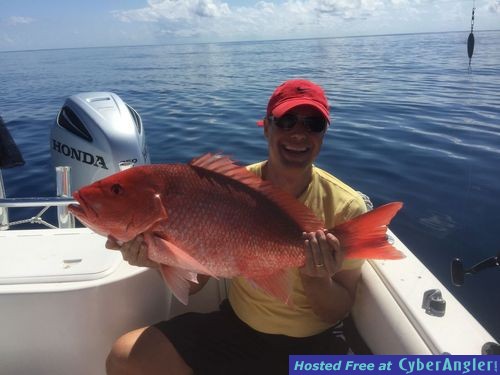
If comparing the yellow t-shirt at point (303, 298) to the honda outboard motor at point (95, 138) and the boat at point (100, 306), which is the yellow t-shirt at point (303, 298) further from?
the honda outboard motor at point (95, 138)

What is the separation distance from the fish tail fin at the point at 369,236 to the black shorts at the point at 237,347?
2.26 feet

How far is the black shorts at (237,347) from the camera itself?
82.4 inches

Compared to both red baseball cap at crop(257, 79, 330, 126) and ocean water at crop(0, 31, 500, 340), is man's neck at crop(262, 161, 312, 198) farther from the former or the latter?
ocean water at crop(0, 31, 500, 340)

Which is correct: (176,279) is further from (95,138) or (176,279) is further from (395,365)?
(95,138)

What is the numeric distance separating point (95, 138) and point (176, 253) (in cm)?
350

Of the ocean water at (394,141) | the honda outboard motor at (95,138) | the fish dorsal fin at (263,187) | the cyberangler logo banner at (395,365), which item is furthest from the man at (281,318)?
the honda outboard motor at (95,138)

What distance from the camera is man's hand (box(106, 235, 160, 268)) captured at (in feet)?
5.55

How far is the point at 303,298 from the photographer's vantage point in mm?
2111

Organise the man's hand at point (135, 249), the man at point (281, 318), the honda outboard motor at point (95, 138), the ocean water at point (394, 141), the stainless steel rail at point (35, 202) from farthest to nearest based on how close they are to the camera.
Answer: the ocean water at point (394, 141), the honda outboard motor at point (95, 138), the stainless steel rail at point (35, 202), the man at point (281, 318), the man's hand at point (135, 249)

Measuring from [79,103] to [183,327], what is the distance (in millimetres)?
3714

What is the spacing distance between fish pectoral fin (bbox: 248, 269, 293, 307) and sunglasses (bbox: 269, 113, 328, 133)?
782 millimetres

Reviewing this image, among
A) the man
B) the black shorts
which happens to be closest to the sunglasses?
the man

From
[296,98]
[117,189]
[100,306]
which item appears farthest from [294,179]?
[100,306]

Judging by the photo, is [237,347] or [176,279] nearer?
[176,279]
